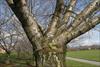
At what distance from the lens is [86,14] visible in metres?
5.17

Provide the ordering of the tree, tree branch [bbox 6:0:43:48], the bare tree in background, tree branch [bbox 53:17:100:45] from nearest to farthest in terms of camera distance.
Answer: tree branch [bbox 6:0:43:48]
the tree
tree branch [bbox 53:17:100:45]
the bare tree in background

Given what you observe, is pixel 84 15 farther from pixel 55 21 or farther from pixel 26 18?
pixel 26 18

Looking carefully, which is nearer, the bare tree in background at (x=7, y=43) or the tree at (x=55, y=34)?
the tree at (x=55, y=34)

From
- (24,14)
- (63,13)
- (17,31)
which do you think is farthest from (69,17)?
(17,31)

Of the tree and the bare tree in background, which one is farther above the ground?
the bare tree in background

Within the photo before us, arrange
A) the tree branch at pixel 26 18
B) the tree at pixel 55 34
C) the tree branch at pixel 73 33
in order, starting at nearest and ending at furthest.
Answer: the tree branch at pixel 26 18
the tree at pixel 55 34
the tree branch at pixel 73 33

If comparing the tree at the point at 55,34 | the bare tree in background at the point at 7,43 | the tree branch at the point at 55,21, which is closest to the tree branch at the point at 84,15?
the tree at the point at 55,34

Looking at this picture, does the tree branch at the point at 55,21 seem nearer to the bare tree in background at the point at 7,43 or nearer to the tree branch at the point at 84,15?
the tree branch at the point at 84,15

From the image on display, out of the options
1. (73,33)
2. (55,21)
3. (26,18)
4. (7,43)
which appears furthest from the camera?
(7,43)

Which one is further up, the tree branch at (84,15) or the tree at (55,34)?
the tree branch at (84,15)

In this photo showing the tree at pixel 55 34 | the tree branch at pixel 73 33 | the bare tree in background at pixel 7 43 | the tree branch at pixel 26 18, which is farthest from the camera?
the bare tree in background at pixel 7 43

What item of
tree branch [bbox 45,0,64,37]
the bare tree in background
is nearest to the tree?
tree branch [bbox 45,0,64,37]

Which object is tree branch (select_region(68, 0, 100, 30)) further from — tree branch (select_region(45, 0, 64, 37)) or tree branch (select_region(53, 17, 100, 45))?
tree branch (select_region(45, 0, 64, 37))

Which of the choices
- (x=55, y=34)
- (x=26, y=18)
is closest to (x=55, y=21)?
(x=55, y=34)
